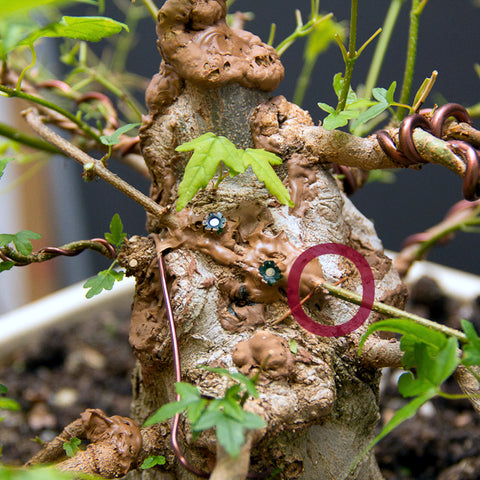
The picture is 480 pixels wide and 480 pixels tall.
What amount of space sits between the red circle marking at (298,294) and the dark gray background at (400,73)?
3.16 feet

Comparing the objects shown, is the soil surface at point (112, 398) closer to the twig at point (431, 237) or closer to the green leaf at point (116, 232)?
the twig at point (431, 237)

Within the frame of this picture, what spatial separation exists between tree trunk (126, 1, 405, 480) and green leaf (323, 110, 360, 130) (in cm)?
9

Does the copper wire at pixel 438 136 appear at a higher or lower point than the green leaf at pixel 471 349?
higher

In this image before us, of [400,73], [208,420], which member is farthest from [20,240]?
[400,73]

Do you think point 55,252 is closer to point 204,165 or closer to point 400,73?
point 204,165

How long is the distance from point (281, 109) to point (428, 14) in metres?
1.28

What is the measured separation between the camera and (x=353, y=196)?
6.70ft

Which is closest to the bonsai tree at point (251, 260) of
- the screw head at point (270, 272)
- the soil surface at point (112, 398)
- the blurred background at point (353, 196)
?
the screw head at point (270, 272)

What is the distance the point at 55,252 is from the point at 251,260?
255 mm

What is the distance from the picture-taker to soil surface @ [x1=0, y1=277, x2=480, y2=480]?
1.10m

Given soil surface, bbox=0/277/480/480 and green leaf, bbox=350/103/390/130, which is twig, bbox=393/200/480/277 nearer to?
soil surface, bbox=0/277/480/480

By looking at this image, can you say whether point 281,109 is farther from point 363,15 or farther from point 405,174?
point 405,174

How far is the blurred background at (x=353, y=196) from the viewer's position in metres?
1.68

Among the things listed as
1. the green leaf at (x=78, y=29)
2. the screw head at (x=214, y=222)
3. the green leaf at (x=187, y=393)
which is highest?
the green leaf at (x=78, y=29)
